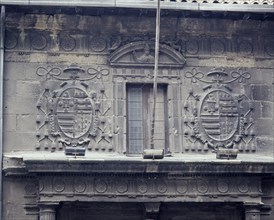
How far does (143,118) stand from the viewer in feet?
60.4

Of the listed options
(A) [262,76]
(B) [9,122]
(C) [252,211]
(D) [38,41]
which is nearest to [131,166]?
(C) [252,211]

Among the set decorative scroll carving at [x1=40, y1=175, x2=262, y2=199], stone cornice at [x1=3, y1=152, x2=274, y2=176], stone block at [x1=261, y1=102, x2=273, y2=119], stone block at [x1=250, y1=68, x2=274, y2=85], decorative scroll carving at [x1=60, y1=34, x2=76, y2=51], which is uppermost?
decorative scroll carving at [x1=60, y1=34, x2=76, y2=51]

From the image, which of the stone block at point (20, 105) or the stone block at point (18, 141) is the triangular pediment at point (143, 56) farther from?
the stone block at point (18, 141)

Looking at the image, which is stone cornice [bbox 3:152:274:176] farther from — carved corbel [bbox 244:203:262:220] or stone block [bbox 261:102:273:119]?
stone block [bbox 261:102:273:119]

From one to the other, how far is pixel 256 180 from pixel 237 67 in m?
2.56

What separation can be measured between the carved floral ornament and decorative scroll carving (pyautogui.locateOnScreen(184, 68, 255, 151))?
1.71 metres

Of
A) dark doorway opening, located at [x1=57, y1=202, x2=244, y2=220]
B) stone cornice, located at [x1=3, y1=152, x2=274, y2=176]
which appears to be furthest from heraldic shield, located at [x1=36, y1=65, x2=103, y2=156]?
dark doorway opening, located at [x1=57, y1=202, x2=244, y2=220]

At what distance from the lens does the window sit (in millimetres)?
18266

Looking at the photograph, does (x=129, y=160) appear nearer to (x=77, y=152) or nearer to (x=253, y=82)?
(x=77, y=152)

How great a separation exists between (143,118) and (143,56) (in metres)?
1.27

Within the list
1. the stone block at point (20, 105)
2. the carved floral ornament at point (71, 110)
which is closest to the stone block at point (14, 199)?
the carved floral ornament at point (71, 110)

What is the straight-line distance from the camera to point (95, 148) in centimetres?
1792

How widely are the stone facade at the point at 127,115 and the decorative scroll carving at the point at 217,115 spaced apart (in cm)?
2

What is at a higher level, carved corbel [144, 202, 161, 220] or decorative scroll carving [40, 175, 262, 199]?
decorative scroll carving [40, 175, 262, 199]
